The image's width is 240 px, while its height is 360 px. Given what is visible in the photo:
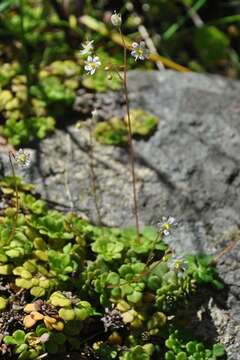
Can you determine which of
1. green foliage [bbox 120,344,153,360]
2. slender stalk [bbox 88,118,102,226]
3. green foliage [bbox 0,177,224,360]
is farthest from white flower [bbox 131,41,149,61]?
green foliage [bbox 120,344,153,360]

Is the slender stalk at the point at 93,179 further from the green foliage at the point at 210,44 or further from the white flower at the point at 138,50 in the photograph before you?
the green foliage at the point at 210,44

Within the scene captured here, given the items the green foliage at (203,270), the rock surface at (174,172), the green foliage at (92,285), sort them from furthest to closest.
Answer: the rock surface at (174,172)
the green foliage at (203,270)
the green foliage at (92,285)

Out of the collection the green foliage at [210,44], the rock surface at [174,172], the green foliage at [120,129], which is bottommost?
the rock surface at [174,172]

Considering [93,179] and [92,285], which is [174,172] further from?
[92,285]

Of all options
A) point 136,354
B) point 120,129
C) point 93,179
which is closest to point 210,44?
point 120,129

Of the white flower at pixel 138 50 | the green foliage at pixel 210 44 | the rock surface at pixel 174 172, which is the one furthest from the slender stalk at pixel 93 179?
the green foliage at pixel 210 44

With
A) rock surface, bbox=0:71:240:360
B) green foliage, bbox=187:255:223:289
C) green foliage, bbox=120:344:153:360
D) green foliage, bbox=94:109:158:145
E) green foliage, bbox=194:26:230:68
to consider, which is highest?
green foliage, bbox=194:26:230:68

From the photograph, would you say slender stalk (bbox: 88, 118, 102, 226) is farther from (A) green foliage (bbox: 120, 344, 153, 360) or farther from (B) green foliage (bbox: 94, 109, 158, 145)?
(A) green foliage (bbox: 120, 344, 153, 360)

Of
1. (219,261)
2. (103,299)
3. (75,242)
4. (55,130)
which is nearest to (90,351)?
(103,299)
